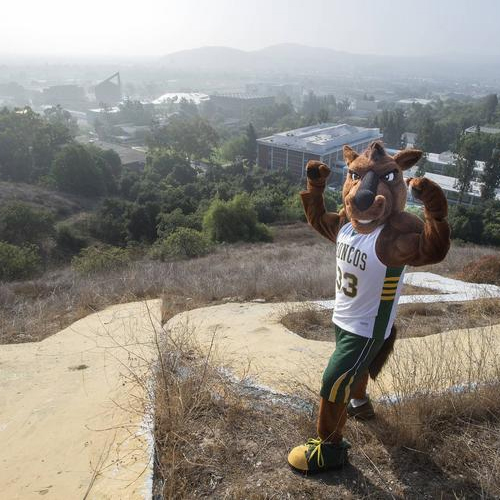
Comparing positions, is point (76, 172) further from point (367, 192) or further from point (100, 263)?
point (367, 192)

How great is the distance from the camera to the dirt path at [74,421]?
2434 millimetres

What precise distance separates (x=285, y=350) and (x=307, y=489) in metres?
1.88

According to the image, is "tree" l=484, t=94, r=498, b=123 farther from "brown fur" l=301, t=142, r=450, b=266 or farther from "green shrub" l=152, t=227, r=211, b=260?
"brown fur" l=301, t=142, r=450, b=266

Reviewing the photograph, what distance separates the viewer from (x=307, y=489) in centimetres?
229

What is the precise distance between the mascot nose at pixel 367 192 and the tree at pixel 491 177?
29.6m

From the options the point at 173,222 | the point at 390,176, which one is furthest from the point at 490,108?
the point at 390,176

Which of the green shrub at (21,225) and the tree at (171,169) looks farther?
the tree at (171,169)

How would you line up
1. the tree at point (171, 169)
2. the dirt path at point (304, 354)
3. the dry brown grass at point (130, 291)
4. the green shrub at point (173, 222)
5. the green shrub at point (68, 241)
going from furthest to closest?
the tree at point (171, 169) → the green shrub at point (173, 222) → the green shrub at point (68, 241) → the dry brown grass at point (130, 291) → the dirt path at point (304, 354)

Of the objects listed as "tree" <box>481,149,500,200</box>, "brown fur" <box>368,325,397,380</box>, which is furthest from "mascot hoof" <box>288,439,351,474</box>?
"tree" <box>481,149,500,200</box>

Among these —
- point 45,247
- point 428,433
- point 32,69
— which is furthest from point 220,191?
point 32,69

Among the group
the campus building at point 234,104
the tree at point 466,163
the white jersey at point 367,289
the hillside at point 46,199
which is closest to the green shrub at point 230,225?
the hillside at point 46,199

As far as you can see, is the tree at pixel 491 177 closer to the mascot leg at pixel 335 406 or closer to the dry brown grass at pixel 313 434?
the dry brown grass at pixel 313 434

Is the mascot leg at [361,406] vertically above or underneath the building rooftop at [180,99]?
underneath

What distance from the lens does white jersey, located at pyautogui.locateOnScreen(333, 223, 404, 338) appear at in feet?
8.01
